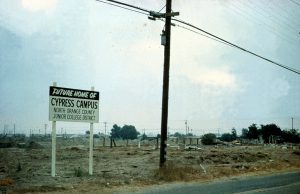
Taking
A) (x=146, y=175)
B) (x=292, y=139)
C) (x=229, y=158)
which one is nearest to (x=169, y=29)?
(x=146, y=175)

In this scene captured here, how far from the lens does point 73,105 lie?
18891mm

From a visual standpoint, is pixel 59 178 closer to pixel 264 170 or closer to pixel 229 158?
pixel 264 170

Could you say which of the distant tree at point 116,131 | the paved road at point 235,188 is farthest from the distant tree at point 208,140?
the distant tree at point 116,131

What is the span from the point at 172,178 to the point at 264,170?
9.09m

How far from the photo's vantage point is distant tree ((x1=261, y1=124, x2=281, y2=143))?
344 feet

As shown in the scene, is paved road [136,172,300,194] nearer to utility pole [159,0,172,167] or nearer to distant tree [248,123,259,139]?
utility pole [159,0,172,167]

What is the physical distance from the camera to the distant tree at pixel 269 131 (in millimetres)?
104844

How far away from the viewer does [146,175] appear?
69.2 feet

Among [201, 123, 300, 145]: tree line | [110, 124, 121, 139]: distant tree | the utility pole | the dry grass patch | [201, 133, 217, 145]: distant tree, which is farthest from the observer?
[110, 124, 121, 139]: distant tree

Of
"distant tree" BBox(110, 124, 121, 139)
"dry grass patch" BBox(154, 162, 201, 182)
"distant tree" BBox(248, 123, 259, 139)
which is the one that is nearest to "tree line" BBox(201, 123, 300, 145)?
"distant tree" BBox(248, 123, 259, 139)

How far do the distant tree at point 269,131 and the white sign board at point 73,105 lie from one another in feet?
295

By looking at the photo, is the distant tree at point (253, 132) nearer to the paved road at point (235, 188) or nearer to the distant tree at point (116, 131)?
the distant tree at point (116, 131)

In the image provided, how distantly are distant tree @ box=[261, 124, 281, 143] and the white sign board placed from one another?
9003cm

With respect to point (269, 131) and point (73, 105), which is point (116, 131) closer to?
point (269, 131)
